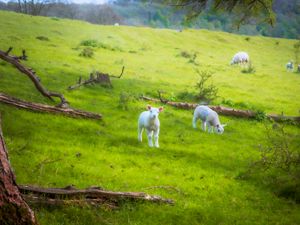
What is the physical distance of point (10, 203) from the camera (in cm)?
495

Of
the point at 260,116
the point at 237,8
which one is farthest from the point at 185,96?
the point at 237,8

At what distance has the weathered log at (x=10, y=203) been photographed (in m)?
4.89

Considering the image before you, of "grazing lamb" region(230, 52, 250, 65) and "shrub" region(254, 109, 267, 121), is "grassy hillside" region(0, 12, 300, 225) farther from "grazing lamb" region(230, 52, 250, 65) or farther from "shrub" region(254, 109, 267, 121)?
"grazing lamb" region(230, 52, 250, 65)

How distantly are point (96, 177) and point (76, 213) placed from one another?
261 cm

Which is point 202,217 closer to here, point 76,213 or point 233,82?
point 76,213

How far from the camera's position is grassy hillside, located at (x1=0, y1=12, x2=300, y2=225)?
943 cm

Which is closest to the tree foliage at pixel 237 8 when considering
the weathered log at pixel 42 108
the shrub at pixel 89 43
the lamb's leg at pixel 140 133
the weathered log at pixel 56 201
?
the lamb's leg at pixel 140 133

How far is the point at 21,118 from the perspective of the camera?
14.5 m

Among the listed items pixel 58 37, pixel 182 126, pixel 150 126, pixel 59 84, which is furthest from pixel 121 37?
pixel 150 126

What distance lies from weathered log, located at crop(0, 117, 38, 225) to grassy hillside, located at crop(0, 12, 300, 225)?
2.44 m

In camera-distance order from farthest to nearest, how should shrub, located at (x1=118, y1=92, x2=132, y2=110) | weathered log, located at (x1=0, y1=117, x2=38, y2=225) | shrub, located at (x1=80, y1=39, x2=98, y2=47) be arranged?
shrub, located at (x1=80, y1=39, x2=98, y2=47) → shrub, located at (x1=118, y1=92, x2=132, y2=110) → weathered log, located at (x1=0, y1=117, x2=38, y2=225)

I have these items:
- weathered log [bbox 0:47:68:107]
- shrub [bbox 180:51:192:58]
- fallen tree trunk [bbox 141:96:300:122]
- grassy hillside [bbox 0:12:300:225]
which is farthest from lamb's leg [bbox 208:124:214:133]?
shrub [bbox 180:51:192:58]

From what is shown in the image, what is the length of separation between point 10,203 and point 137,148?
8949 millimetres

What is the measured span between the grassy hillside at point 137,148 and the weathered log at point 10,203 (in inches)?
96.2
